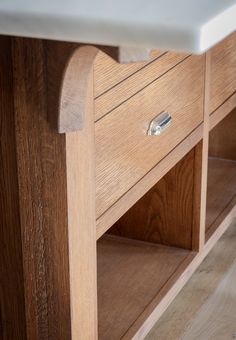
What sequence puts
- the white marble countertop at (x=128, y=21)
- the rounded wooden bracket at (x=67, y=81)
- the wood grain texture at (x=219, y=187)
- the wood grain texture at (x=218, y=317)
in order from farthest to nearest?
the wood grain texture at (x=219, y=187) < the wood grain texture at (x=218, y=317) < the rounded wooden bracket at (x=67, y=81) < the white marble countertop at (x=128, y=21)

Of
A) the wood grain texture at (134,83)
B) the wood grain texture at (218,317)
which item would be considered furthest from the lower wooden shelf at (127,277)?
the wood grain texture at (134,83)

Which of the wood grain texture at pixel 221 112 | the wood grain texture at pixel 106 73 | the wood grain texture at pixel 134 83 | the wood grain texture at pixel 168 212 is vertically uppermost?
the wood grain texture at pixel 106 73

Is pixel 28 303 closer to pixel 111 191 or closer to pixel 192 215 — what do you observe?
pixel 111 191

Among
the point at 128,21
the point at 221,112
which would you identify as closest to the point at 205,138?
the point at 221,112

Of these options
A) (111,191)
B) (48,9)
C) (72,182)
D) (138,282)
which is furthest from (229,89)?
(48,9)

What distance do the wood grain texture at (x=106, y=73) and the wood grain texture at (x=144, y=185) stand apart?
19cm

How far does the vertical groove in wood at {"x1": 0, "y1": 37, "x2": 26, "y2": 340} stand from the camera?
0.95 metres

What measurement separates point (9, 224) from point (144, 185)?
0.94 feet

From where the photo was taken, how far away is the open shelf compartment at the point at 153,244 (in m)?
1.46

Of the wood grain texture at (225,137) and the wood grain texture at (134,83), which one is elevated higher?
the wood grain texture at (134,83)

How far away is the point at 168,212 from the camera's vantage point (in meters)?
1.62

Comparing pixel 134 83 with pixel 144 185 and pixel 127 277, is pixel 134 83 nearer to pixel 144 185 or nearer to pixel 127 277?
pixel 144 185

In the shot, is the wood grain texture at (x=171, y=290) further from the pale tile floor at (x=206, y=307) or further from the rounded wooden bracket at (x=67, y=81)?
the rounded wooden bracket at (x=67, y=81)

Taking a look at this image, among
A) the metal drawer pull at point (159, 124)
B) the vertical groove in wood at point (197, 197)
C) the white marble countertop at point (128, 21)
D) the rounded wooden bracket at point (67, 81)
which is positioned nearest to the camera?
the white marble countertop at point (128, 21)
